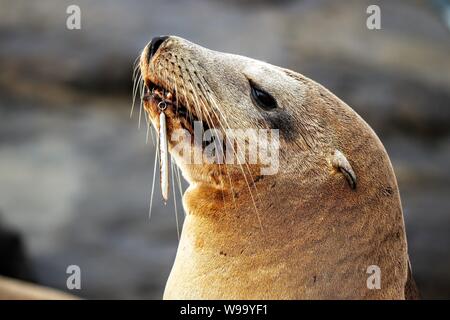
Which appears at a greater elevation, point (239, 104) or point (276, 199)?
point (239, 104)

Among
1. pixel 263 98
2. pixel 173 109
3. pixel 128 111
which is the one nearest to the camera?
pixel 173 109

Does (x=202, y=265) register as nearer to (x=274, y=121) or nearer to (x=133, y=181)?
(x=274, y=121)

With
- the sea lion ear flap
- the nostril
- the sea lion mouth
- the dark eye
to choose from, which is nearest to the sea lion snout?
the nostril

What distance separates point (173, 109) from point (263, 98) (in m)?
0.34

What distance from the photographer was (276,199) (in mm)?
2545

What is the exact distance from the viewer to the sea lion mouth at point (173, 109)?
8.18 feet

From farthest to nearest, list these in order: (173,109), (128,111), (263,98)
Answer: (128,111) < (263,98) < (173,109)

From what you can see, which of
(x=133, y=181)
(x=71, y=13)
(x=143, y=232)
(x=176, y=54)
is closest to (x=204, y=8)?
(x=71, y=13)

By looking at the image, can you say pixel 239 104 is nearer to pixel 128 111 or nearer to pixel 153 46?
pixel 153 46

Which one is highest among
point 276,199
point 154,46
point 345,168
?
point 154,46

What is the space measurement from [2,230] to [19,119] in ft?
5.53

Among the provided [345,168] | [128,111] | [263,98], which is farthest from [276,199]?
[128,111]

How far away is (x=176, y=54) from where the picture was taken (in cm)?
256

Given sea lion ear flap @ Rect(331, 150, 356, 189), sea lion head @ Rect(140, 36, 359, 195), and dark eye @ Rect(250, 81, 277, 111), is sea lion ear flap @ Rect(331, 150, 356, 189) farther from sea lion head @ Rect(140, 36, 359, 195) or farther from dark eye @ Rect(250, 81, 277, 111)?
dark eye @ Rect(250, 81, 277, 111)
